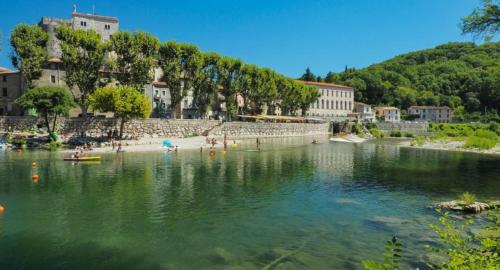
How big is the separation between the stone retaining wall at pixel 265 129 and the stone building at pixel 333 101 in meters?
25.9

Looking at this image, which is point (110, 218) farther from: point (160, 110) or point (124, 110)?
point (160, 110)

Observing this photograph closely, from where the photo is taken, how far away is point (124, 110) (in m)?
60.3

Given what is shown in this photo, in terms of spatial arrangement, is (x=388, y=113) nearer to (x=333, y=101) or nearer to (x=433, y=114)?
(x=333, y=101)

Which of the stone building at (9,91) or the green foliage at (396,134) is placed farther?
the green foliage at (396,134)

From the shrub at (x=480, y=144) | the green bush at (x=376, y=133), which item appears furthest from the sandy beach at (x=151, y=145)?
the green bush at (x=376, y=133)

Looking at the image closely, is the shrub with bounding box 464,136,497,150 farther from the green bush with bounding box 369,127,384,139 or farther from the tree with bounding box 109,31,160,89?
the tree with bounding box 109,31,160,89

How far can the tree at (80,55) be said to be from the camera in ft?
208

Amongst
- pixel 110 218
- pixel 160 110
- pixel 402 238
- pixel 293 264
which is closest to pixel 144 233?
pixel 110 218

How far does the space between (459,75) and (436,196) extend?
577 ft

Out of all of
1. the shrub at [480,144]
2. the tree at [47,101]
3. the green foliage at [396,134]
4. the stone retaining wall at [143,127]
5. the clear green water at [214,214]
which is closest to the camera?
the clear green water at [214,214]

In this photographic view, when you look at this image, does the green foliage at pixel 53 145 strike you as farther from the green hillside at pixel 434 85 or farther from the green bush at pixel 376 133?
the green hillside at pixel 434 85

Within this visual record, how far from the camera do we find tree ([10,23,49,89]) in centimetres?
6241

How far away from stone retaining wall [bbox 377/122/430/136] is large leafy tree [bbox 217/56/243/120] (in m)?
61.8

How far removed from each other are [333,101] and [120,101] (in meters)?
108
